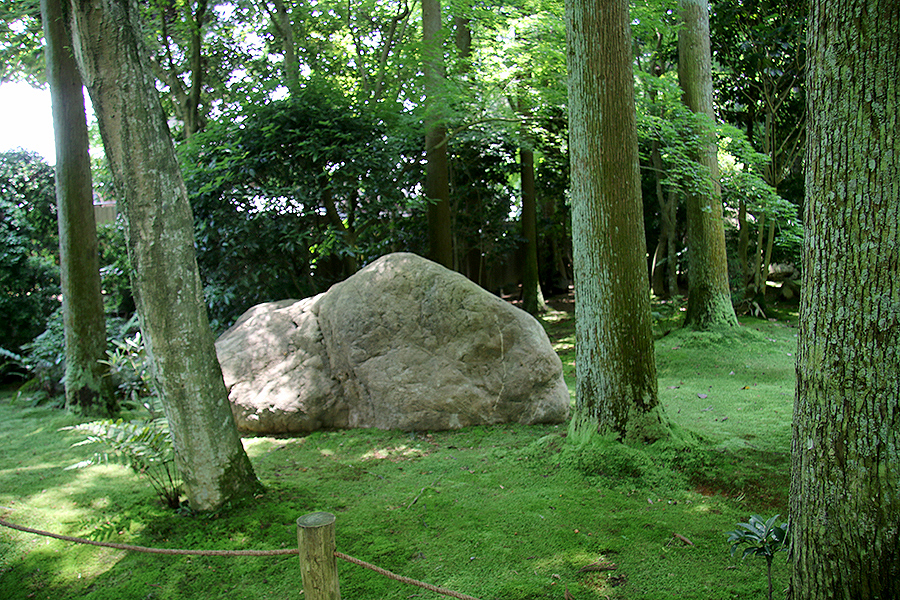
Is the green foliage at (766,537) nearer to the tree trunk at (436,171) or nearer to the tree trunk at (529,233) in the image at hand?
the tree trunk at (436,171)

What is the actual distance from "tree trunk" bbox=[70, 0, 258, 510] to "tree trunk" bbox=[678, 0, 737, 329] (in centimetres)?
783

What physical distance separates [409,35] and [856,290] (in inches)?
460

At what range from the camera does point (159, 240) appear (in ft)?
11.0

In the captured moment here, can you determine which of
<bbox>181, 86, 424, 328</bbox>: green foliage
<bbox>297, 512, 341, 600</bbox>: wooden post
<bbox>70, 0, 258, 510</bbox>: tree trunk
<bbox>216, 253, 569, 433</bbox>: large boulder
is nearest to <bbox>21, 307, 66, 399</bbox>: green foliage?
<bbox>181, 86, 424, 328</bbox>: green foliage

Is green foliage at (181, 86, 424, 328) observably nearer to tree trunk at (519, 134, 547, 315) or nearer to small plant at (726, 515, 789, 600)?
tree trunk at (519, 134, 547, 315)

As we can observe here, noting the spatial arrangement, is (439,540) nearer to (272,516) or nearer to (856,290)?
(272,516)

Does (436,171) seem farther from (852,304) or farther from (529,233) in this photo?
(852,304)

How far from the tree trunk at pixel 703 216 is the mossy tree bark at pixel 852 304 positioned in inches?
289

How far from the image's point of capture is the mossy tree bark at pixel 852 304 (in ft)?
6.52

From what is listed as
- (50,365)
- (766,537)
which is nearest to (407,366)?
(766,537)

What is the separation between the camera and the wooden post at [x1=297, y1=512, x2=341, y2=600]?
2.16 meters

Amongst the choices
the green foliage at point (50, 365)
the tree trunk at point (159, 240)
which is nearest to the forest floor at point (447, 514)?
the tree trunk at point (159, 240)

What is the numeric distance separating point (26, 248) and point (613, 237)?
31.1ft

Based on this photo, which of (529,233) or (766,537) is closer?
(766,537)
